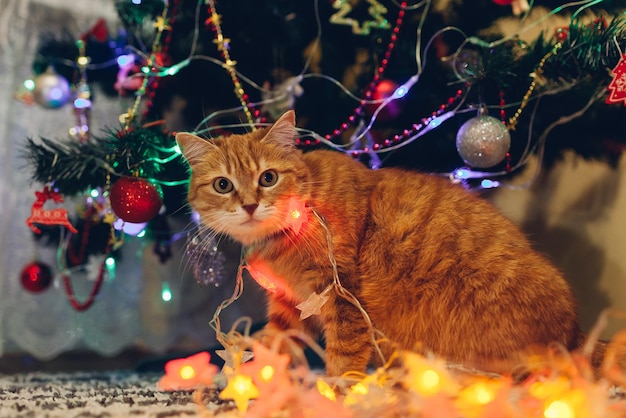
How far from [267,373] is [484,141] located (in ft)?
2.37

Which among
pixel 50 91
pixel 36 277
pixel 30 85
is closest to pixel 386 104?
pixel 50 91

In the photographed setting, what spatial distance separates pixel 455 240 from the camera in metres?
1.01

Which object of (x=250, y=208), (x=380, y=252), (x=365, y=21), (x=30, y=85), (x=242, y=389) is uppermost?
(x=365, y=21)

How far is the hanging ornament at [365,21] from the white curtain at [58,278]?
0.75 meters

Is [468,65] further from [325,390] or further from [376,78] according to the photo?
[325,390]

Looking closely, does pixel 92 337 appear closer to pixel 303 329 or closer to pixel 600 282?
pixel 303 329

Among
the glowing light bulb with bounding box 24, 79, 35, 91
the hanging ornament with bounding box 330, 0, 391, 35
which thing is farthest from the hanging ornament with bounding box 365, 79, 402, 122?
the glowing light bulb with bounding box 24, 79, 35, 91

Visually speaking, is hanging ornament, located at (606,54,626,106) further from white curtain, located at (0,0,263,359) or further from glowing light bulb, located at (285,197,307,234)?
white curtain, located at (0,0,263,359)

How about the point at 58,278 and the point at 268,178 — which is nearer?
the point at 268,178

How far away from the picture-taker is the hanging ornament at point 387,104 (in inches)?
50.7

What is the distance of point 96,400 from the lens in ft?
3.43

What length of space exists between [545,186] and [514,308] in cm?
93

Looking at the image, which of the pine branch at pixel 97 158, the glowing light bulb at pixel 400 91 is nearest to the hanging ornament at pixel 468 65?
the glowing light bulb at pixel 400 91

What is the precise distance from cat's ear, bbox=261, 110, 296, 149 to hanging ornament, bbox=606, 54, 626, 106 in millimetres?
707
